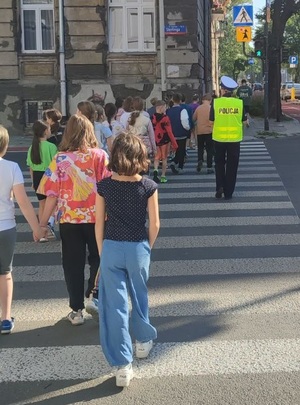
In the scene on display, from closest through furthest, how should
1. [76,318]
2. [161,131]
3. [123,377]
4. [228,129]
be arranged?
[123,377], [76,318], [228,129], [161,131]

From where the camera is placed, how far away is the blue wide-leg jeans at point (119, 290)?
150 inches

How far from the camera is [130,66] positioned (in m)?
22.0

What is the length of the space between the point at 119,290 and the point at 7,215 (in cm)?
128

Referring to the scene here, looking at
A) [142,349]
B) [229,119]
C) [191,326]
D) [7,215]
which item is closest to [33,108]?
[229,119]

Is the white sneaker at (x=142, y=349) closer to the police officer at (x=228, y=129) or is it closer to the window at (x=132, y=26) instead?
the police officer at (x=228, y=129)

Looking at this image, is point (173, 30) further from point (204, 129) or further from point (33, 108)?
point (204, 129)

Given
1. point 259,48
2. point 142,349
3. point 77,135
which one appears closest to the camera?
point 142,349

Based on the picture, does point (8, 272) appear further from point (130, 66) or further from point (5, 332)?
point (130, 66)

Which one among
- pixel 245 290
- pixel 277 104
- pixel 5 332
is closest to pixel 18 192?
pixel 5 332

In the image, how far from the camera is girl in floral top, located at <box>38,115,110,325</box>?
4.82 metres

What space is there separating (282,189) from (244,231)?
127 inches

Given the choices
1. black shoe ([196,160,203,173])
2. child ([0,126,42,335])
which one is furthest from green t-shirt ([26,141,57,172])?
black shoe ([196,160,203,173])

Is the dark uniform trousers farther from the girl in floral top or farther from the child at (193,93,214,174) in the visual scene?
the girl in floral top

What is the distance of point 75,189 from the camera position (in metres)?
4.84
